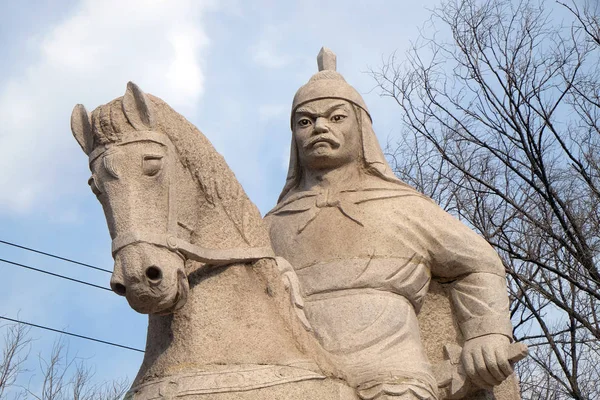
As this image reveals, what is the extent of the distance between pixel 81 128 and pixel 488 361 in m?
2.20

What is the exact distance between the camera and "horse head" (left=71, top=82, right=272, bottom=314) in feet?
12.4

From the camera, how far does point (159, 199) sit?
391 cm

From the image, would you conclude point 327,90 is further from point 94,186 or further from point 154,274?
point 154,274

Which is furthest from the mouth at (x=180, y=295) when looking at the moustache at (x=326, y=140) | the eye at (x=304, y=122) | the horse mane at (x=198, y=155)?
the eye at (x=304, y=122)

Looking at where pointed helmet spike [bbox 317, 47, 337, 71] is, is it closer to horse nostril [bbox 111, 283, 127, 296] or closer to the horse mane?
the horse mane

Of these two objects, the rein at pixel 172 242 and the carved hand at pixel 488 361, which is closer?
the rein at pixel 172 242

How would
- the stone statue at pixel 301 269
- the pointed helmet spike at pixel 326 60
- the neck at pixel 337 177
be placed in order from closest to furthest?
1. the stone statue at pixel 301 269
2. the neck at pixel 337 177
3. the pointed helmet spike at pixel 326 60

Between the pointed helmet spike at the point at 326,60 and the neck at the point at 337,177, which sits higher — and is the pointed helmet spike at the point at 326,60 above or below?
above

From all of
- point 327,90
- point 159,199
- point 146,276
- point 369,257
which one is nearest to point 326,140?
point 327,90

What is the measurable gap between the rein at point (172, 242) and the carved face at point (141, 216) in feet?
0.04

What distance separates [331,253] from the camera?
17.1ft

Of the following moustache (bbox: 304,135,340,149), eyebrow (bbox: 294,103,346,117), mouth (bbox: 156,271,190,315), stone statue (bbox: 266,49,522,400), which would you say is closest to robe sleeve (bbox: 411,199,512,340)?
stone statue (bbox: 266,49,522,400)

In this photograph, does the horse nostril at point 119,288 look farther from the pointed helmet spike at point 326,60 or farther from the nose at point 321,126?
the pointed helmet spike at point 326,60

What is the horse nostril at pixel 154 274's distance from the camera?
3770mm
